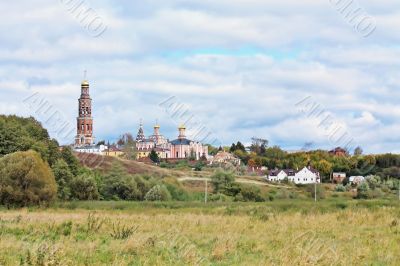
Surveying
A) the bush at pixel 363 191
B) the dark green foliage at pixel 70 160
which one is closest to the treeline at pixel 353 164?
the bush at pixel 363 191

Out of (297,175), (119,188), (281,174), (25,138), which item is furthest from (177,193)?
(281,174)

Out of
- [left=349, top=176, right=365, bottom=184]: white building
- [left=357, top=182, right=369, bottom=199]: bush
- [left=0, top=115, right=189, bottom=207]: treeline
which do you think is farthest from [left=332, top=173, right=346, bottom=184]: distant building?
[left=0, top=115, right=189, bottom=207]: treeline

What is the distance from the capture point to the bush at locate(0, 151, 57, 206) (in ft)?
170

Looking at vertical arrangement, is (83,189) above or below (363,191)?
above

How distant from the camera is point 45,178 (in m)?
53.1

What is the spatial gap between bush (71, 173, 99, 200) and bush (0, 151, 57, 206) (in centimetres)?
1901

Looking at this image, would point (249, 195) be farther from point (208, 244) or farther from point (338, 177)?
point (338, 177)

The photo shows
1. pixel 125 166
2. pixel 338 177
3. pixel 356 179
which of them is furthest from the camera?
pixel 338 177

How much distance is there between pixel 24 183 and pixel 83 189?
20.1 m

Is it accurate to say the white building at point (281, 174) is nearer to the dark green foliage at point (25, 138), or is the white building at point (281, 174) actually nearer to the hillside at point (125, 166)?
the hillside at point (125, 166)

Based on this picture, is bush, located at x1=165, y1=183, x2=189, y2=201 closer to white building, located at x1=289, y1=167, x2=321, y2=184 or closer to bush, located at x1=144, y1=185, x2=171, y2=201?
bush, located at x1=144, y1=185, x2=171, y2=201

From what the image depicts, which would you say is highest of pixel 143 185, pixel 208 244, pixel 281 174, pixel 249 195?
pixel 281 174

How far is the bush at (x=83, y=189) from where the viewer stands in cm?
7225

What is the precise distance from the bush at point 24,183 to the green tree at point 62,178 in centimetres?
1650
